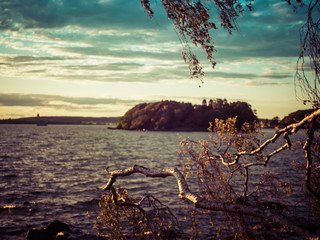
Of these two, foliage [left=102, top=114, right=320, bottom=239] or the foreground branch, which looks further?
foliage [left=102, top=114, right=320, bottom=239]

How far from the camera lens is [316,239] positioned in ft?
17.0

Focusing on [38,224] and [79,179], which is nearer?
[38,224]

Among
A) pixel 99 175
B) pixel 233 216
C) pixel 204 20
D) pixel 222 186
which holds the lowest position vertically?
pixel 99 175

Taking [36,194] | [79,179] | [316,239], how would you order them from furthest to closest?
[79,179] < [36,194] < [316,239]

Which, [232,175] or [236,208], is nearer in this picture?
[236,208]

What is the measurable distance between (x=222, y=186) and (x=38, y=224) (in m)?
14.8

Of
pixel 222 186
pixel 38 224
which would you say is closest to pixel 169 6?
pixel 222 186

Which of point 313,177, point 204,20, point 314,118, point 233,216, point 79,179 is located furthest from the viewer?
point 79,179

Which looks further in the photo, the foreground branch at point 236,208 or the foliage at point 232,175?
the foliage at point 232,175

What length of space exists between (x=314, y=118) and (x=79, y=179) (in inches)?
1396

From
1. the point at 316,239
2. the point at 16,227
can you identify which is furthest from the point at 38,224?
the point at 316,239

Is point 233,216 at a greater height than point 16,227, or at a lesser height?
greater

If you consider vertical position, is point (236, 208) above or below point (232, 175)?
above

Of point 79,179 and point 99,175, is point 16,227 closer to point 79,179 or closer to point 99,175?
point 79,179
